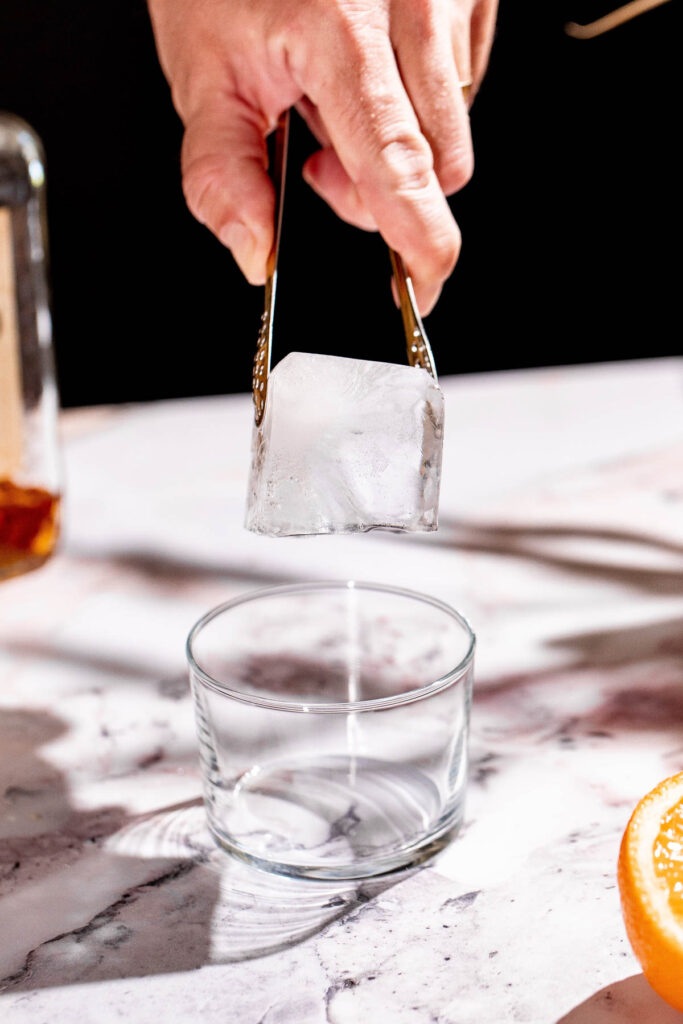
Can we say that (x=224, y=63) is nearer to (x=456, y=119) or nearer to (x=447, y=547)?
(x=456, y=119)

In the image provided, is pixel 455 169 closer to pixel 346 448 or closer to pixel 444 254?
pixel 444 254

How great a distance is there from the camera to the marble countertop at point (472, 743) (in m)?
0.57

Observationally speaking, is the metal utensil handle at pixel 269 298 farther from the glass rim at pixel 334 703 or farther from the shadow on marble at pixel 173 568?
the shadow on marble at pixel 173 568

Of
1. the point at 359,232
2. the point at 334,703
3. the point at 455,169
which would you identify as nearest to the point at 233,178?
the point at 455,169

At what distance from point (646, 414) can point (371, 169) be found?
796 millimetres

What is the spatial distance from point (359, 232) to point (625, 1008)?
1.93 m

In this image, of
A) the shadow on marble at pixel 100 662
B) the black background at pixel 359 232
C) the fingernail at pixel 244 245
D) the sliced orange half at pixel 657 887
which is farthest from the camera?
the black background at pixel 359 232

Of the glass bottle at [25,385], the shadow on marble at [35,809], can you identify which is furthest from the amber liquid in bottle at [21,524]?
the shadow on marble at [35,809]

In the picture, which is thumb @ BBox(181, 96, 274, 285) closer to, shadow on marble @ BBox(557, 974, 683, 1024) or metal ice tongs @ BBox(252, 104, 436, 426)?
metal ice tongs @ BBox(252, 104, 436, 426)

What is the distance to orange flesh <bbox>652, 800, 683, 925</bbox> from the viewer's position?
20.6 inches

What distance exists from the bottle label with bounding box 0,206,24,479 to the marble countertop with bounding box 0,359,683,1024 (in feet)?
0.35

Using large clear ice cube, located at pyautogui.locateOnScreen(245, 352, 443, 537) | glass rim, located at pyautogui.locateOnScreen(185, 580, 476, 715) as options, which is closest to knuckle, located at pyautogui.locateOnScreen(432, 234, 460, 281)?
large clear ice cube, located at pyautogui.locateOnScreen(245, 352, 443, 537)

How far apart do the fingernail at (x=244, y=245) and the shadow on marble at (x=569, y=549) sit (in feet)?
1.35

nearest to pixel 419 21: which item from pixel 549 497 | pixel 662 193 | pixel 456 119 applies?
pixel 456 119
